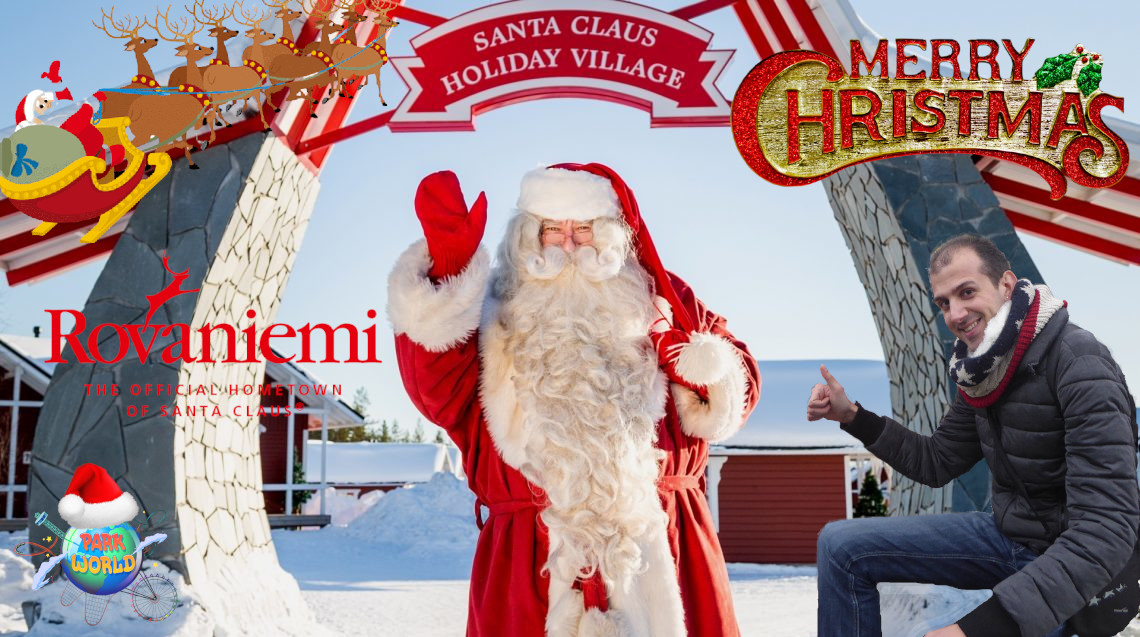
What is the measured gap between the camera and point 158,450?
5.38 metres

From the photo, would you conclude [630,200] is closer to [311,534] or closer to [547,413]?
[547,413]

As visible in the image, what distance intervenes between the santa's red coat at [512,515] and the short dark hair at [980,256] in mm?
734

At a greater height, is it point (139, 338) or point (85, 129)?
point (85, 129)

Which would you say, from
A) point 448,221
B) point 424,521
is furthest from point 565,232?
point 424,521

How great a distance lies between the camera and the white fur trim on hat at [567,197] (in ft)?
8.76

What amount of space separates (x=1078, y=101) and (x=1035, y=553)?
127 inches

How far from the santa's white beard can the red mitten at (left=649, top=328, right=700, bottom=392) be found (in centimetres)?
3

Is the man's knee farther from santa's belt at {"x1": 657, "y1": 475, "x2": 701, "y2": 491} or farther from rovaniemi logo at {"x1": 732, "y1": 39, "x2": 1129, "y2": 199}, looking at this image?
rovaniemi logo at {"x1": 732, "y1": 39, "x2": 1129, "y2": 199}

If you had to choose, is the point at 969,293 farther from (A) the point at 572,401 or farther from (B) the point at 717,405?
(A) the point at 572,401

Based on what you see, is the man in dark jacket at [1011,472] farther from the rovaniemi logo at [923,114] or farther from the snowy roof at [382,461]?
the snowy roof at [382,461]

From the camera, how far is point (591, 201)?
8.82 feet

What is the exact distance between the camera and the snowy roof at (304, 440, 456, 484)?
31.2m

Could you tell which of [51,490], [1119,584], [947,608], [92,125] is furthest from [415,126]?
[1119,584]

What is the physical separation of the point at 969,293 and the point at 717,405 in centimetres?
87
